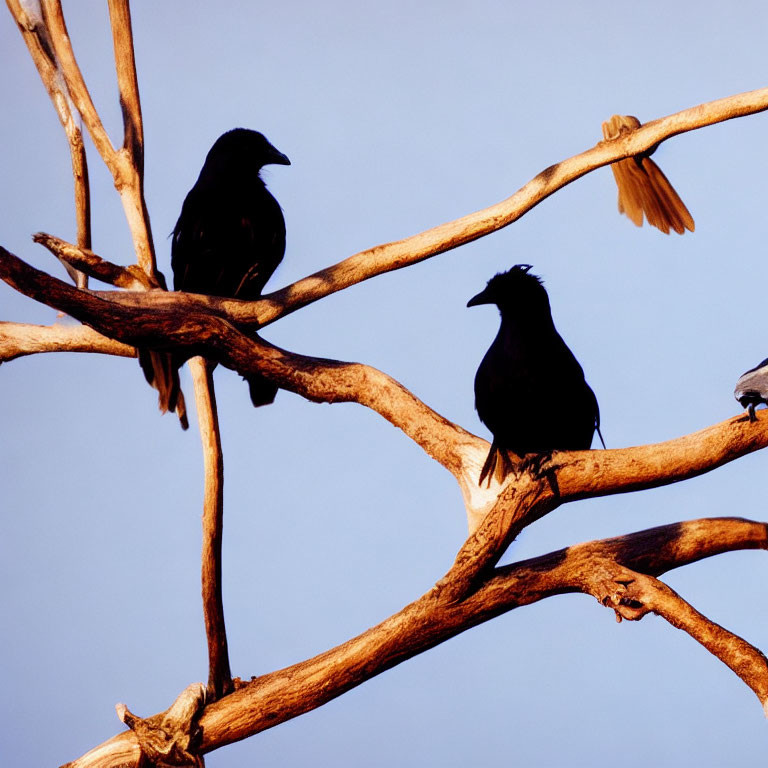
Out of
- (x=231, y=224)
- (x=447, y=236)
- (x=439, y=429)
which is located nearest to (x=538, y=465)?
(x=439, y=429)

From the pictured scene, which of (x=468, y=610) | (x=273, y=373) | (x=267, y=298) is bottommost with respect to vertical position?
(x=468, y=610)

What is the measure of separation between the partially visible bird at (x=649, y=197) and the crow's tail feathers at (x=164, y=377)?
1900mm

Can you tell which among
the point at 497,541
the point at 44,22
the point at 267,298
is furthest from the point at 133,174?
the point at 497,541

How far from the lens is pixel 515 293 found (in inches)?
141

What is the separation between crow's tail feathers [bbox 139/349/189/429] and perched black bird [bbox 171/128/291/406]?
409mm

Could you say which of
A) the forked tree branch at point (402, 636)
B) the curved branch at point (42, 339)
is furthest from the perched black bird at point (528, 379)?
the curved branch at point (42, 339)

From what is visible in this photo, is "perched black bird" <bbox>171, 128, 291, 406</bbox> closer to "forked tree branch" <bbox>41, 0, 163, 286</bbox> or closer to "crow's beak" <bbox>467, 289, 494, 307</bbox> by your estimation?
"forked tree branch" <bbox>41, 0, 163, 286</bbox>

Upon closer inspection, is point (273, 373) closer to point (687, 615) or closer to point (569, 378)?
point (569, 378)

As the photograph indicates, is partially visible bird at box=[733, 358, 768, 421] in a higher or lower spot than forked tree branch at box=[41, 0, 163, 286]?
lower

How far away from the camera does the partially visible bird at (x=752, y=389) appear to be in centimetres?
310

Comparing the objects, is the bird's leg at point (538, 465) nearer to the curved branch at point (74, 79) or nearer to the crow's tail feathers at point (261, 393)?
the crow's tail feathers at point (261, 393)

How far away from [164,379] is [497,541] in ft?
5.79

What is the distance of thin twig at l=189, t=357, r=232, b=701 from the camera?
3289mm

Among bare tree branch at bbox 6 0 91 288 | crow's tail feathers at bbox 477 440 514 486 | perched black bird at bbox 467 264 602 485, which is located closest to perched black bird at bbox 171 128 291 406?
bare tree branch at bbox 6 0 91 288
